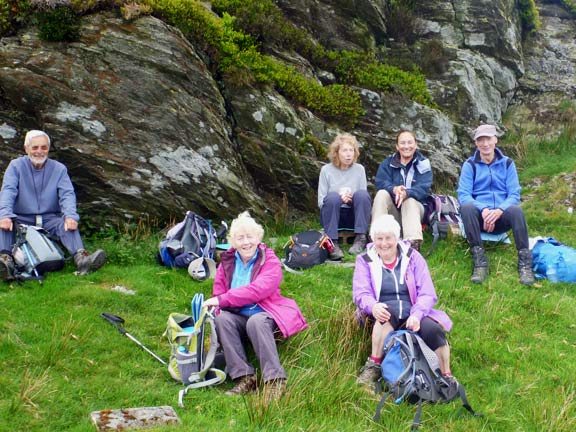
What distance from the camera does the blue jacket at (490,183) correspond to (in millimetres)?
8312

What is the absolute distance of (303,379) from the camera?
16.1 ft

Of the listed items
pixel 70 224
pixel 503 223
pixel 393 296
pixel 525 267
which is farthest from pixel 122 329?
pixel 503 223

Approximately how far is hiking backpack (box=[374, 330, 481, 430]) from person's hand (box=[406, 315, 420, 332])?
0.06 metres

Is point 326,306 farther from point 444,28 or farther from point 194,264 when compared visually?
point 444,28

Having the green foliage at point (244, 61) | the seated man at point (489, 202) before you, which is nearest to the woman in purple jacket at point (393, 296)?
the seated man at point (489, 202)

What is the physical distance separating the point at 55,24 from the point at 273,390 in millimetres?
6996

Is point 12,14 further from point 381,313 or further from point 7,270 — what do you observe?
point 381,313

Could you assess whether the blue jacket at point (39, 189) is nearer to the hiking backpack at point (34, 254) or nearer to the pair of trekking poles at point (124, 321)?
the hiking backpack at point (34, 254)

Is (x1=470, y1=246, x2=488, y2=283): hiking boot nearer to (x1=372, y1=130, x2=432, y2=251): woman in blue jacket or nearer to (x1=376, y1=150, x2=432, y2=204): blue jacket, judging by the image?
(x1=372, y1=130, x2=432, y2=251): woman in blue jacket

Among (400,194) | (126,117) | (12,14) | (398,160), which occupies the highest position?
(12,14)

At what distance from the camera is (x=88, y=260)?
7328 mm

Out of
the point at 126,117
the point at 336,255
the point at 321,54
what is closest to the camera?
the point at 336,255

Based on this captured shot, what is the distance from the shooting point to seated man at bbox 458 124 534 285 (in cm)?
770

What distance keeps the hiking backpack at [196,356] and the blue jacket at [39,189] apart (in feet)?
10.9
